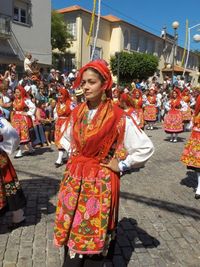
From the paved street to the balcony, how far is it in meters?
16.3

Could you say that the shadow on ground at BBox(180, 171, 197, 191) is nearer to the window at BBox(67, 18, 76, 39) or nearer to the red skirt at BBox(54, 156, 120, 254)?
the red skirt at BBox(54, 156, 120, 254)

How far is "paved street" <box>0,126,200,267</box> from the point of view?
147 inches

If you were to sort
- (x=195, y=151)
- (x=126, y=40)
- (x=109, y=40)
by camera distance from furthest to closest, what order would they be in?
(x=126, y=40)
(x=109, y=40)
(x=195, y=151)

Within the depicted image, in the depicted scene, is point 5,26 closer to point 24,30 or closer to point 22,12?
point 24,30

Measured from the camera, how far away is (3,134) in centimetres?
383

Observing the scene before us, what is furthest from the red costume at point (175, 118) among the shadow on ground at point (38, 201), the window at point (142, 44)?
the window at point (142, 44)

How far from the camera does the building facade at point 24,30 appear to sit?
22.4 metres

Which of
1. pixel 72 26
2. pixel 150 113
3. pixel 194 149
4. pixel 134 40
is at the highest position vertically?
pixel 72 26

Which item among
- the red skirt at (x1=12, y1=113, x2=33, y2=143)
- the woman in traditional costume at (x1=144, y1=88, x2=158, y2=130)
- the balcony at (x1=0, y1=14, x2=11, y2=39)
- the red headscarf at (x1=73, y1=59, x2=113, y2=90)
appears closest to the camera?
the red headscarf at (x1=73, y1=59, x2=113, y2=90)

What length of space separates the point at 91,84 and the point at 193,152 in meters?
3.75

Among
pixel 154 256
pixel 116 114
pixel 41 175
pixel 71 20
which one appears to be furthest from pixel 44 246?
pixel 71 20

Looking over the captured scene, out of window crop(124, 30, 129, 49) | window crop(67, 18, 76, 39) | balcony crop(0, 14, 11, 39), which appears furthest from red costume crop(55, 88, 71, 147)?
window crop(124, 30, 129, 49)

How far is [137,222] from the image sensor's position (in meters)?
4.66

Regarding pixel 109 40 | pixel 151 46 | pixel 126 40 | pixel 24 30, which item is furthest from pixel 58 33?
pixel 151 46
